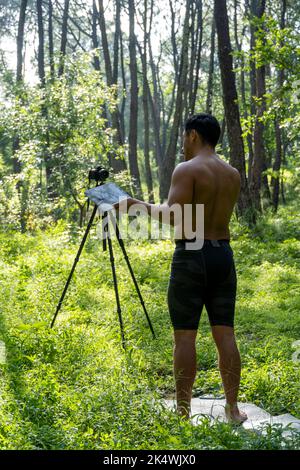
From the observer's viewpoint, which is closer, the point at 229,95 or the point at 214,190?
the point at 214,190

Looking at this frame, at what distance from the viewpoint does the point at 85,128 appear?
1374 cm

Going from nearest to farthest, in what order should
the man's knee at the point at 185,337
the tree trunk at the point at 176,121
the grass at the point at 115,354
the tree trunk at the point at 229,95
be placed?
the grass at the point at 115,354 < the man's knee at the point at 185,337 < the tree trunk at the point at 229,95 < the tree trunk at the point at 176,121

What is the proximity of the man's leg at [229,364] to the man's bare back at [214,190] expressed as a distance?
67cm

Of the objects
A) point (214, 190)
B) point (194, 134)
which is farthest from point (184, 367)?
point (194, 134)

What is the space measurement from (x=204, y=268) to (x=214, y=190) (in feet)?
1.76

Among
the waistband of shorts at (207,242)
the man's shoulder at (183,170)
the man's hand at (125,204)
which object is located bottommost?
the waistband of shorts at (207,242)

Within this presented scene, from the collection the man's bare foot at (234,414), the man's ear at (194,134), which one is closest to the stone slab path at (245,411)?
the man's bare foot at (234,414)

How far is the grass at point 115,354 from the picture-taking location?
3815mm

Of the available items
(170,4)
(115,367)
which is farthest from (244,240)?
(170,4)

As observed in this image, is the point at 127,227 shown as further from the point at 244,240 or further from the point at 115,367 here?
the point at 115,367

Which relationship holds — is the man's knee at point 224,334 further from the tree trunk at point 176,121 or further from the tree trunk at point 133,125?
the tree trunk at point 133,125

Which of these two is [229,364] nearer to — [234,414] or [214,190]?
[234,414]

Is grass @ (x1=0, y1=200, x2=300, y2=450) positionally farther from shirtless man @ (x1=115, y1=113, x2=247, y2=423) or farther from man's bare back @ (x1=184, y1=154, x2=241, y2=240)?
Result: man's bare back @ (x1=184, y1=154, x2=241, y2=240)

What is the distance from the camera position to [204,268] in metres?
4.20
